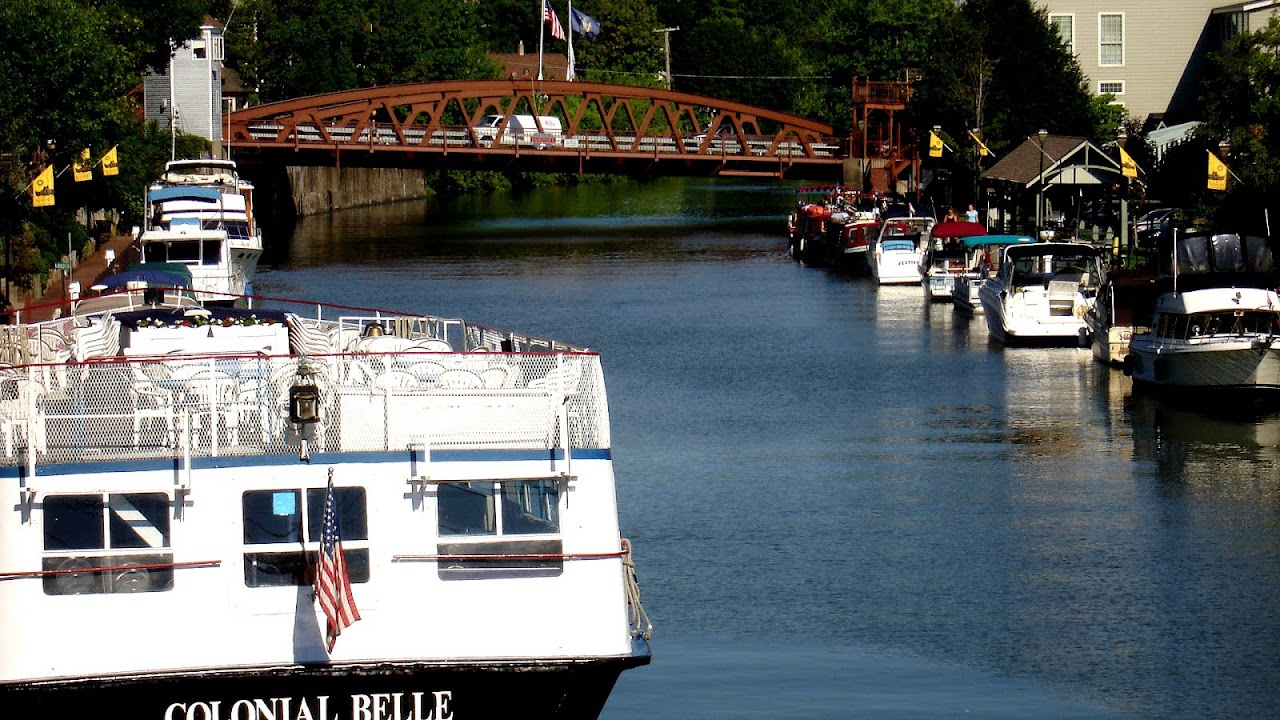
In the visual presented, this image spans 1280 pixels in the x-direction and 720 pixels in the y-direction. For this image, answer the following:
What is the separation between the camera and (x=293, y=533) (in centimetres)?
1592

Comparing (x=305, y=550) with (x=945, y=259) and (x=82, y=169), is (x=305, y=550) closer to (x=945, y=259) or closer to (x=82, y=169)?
(x=82, y=169)

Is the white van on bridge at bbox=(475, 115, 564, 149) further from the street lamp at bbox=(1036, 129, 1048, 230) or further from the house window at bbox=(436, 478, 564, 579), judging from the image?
the house window at bbox=(436, 478, 564, 579)

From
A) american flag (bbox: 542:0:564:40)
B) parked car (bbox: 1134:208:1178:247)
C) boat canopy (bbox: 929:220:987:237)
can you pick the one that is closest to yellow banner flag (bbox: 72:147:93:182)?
boat canopy (bbox: 929:220:987:237)

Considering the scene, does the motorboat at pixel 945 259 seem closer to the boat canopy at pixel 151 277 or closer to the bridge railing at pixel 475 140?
the boat canopy at pixel 151 277

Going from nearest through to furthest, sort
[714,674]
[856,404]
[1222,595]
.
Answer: [714,674] → [1222,595] → [856,404]

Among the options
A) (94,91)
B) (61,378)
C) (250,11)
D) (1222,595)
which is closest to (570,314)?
(94,91)

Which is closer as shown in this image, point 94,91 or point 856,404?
point 856,404

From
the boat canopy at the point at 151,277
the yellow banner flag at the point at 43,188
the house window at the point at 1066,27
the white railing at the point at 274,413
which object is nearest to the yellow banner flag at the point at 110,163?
the yellow banner flag at the point at 43,188

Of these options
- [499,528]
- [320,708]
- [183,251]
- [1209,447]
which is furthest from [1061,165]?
[320,708]

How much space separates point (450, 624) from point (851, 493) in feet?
50.5

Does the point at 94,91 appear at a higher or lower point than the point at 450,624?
higher

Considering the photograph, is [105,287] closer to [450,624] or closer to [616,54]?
[450,624]

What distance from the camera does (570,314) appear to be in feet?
188

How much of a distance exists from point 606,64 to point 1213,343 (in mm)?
119380
